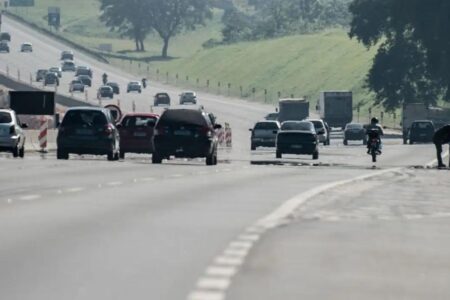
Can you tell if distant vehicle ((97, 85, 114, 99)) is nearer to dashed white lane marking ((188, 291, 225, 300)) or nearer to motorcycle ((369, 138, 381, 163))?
motorcycle ((369, 138, 381, 163))

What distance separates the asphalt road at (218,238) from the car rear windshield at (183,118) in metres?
12.6

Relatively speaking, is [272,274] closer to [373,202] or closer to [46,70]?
[373,202]

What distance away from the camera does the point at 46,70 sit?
176m

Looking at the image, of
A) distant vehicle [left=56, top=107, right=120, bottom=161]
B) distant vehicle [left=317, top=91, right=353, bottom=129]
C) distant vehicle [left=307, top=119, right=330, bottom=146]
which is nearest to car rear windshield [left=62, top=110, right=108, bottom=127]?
distant vehicle [left=56, top=107, right=120, bottom=161]

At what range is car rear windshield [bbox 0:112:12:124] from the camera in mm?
53312

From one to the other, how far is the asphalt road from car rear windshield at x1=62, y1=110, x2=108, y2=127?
14089mm

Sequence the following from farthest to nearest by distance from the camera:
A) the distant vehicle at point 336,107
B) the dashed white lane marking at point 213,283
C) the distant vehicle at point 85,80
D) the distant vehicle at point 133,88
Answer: the distant vehicle at point 85,80
the distant vehicle at point 133,88
the distant vehicle at point 336,107
the dashed white lane marking at point 213,283

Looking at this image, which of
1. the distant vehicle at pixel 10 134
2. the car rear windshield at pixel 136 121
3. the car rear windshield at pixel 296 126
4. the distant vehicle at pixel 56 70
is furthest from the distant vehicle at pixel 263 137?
the distant vehicle at pixel 56 70

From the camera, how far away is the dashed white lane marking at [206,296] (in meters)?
11.8

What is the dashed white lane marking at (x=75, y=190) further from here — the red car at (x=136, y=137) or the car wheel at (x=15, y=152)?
the red car at (x=136, y=137)

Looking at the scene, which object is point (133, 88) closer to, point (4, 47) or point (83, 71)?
point (83, 71)

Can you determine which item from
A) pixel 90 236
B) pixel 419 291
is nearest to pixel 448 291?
pixel 419 291

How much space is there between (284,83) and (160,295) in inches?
7103

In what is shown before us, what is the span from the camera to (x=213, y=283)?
13133 mm
